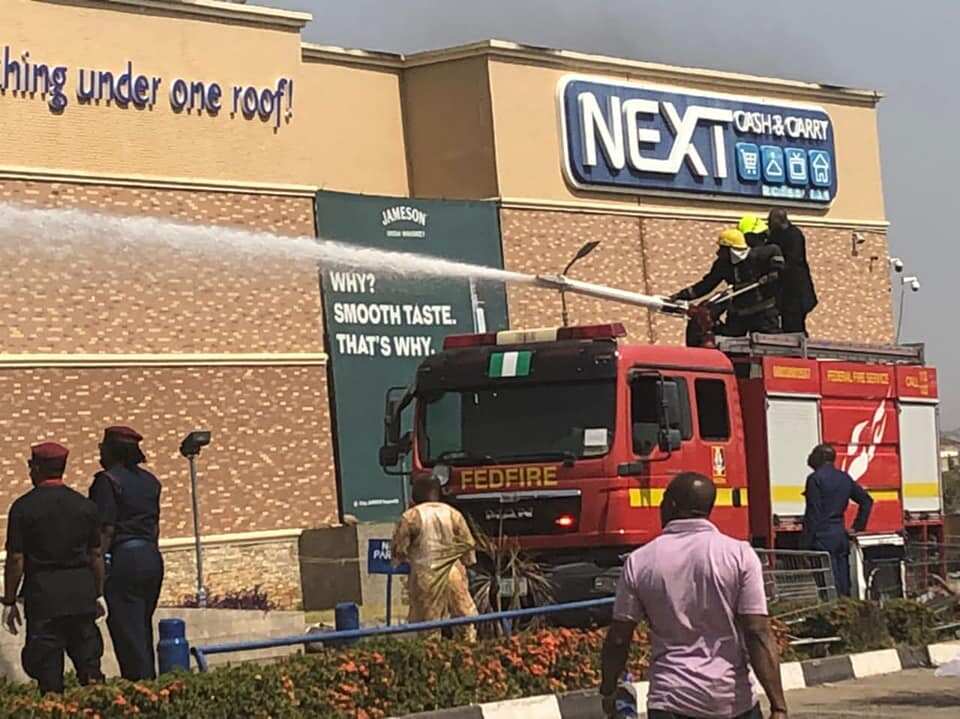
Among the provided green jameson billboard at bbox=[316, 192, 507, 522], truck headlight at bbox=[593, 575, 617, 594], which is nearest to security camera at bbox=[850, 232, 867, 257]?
green jameson billboard at bbox=[316, 192, 507, 522]

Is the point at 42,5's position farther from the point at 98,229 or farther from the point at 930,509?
the point at 930,509

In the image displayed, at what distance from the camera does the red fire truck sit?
659 inches

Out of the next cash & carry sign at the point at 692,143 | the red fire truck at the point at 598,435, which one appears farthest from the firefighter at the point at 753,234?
the next cash & carry sign at the point at 692,143

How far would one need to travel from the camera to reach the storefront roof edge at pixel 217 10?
32.1 meters

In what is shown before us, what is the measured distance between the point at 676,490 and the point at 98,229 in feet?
83.7

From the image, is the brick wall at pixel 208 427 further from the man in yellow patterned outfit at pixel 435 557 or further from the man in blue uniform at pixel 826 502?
the man in yellow patterned outfit at pixel 435 557

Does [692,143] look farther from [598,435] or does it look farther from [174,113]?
[598,435]

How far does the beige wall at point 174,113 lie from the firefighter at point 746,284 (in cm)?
1392

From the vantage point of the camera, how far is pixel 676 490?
7.25 meters

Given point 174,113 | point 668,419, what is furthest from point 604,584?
point 174,113

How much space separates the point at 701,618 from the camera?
7.07 m

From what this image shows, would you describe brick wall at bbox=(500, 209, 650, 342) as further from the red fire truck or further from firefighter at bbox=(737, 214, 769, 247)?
the red fire truck

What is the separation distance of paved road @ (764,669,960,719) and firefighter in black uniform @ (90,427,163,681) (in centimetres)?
437

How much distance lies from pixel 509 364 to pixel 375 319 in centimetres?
1859
